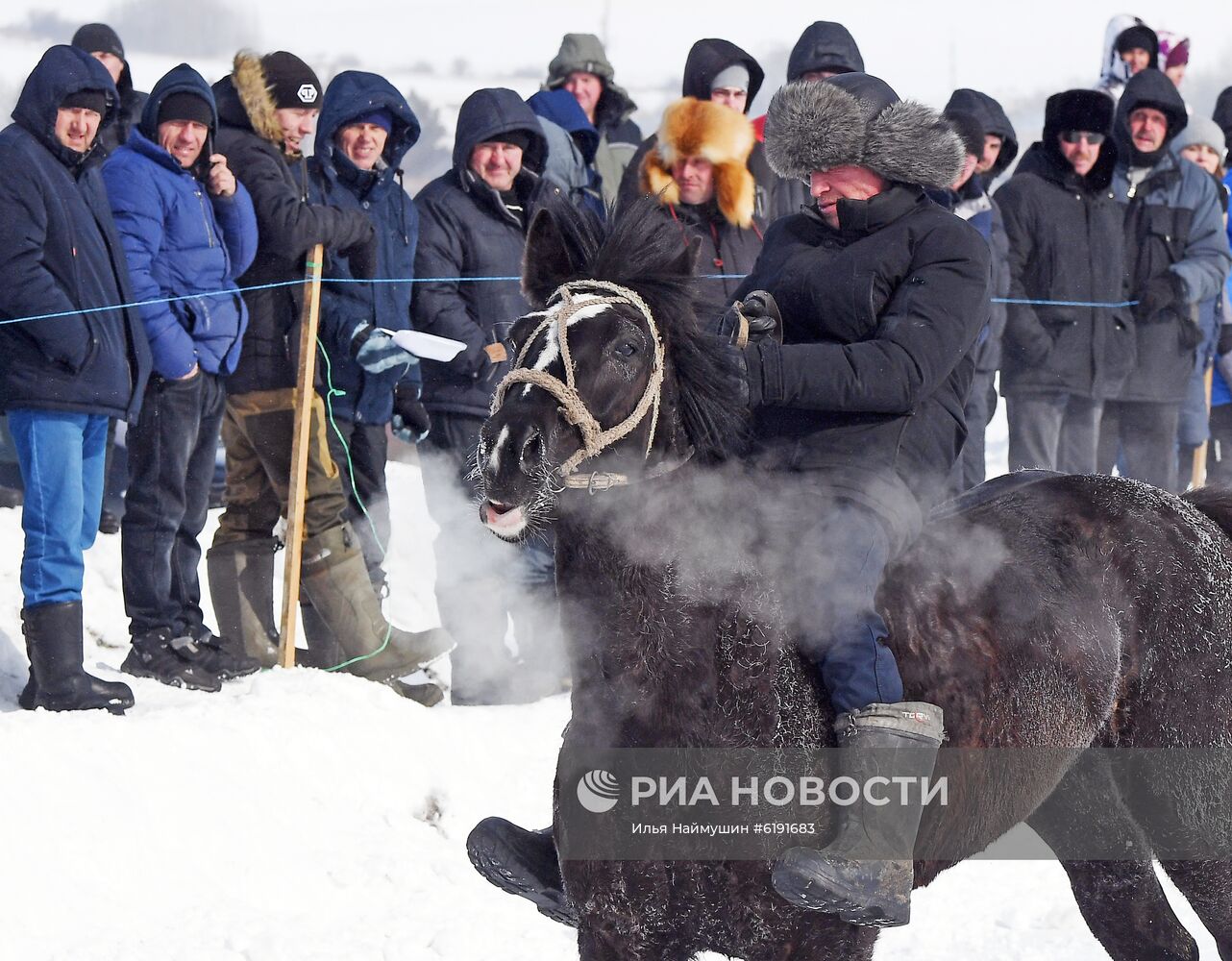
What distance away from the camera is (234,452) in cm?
775

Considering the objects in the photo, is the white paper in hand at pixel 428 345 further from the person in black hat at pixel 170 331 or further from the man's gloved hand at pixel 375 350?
the person in black hat at pixel 170 331

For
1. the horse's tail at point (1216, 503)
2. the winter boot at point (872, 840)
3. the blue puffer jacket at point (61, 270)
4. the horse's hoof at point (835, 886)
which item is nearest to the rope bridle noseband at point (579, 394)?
the winter boot at point (872, 840)

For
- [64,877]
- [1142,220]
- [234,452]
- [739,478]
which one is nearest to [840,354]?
[739,478]

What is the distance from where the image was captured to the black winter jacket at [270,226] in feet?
24.5

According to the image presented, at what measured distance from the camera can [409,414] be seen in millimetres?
7902

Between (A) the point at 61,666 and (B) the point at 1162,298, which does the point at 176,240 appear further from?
(B) the point at 1162,298

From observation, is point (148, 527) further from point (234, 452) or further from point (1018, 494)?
point (1018, 494)

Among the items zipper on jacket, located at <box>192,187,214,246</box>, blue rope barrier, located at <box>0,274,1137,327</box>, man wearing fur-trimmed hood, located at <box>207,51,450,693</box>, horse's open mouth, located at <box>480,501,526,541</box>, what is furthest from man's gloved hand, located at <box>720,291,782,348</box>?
man wearing fur-trimmed hood, located at <box>207,51,450,693</box>

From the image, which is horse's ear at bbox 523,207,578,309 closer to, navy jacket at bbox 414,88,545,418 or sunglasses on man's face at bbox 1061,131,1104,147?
navy jacket at bbox 414,88,545,418

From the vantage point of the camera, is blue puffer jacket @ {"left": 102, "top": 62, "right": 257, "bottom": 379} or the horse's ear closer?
the horse's ear

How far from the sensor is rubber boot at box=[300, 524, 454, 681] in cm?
772

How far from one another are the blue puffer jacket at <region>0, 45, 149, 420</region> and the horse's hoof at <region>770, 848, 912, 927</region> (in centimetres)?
382

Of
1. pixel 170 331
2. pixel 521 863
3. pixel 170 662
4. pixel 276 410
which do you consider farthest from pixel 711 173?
pixel 521 863

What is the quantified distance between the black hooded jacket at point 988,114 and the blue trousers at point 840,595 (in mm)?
6432
